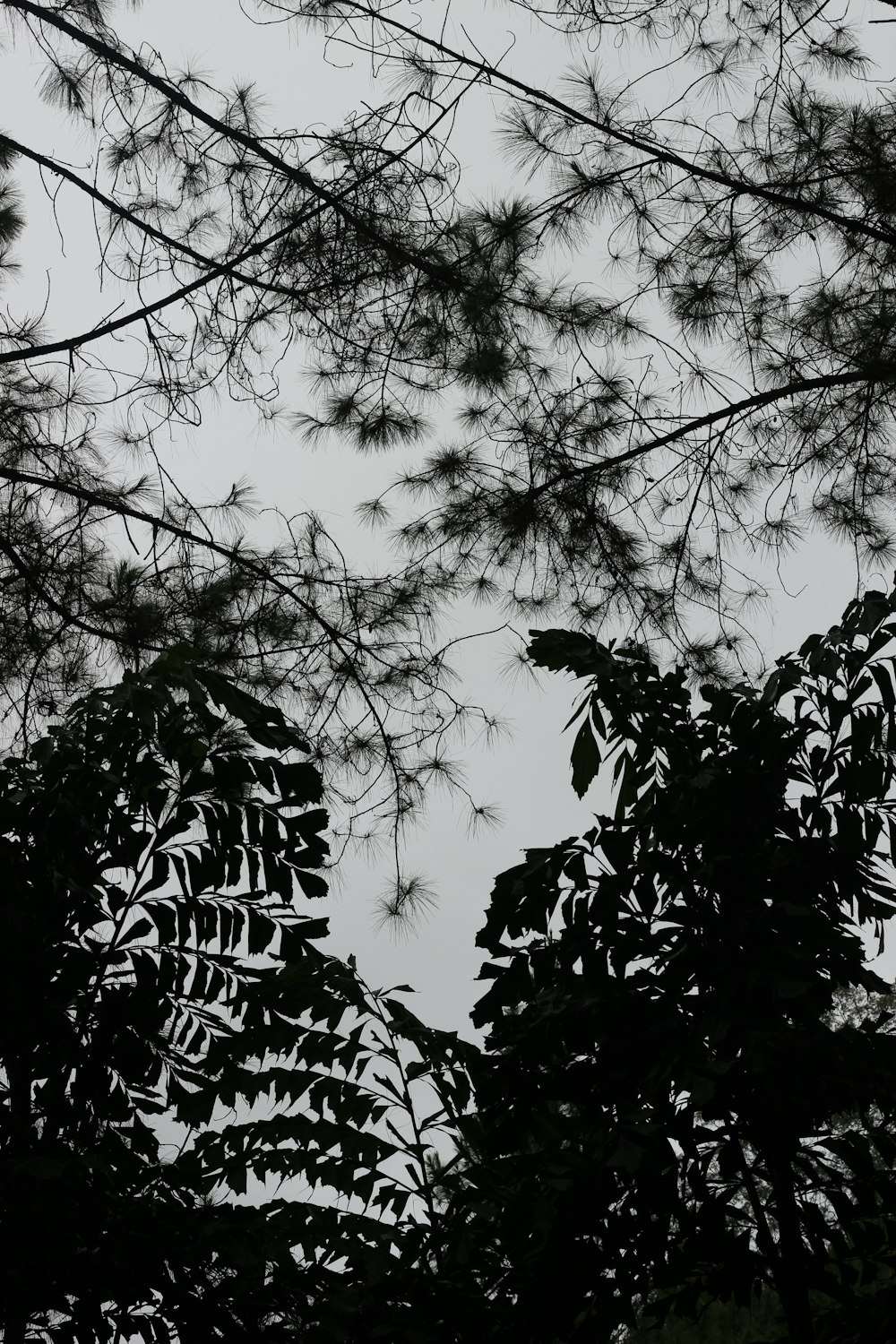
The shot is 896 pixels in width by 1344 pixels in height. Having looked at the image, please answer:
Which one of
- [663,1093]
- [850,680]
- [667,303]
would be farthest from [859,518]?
[663,1093]

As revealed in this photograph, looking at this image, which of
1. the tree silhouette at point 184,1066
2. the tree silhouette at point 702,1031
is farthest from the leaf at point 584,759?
the tree silhouette at point 184,1066

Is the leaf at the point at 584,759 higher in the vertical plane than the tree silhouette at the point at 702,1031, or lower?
higher

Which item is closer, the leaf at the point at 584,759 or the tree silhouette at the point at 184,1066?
the tree silhouette at the point at 184,1066

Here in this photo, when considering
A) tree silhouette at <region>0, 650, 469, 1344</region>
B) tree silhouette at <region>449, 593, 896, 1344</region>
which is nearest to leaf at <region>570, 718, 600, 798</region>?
tree silhouette at <region>449, 593, 896, 1344</region>

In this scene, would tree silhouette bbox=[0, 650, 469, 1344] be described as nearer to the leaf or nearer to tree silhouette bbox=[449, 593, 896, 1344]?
tree silhouette bbox=[449, 593, 896, 1344]

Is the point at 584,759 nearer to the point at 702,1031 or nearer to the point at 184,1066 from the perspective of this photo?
the point at 702,1031

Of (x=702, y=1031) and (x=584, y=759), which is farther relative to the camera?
(x=584, y=759)

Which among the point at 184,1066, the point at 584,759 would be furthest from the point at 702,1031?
the point at 184,1066

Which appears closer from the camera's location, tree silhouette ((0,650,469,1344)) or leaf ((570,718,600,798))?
tree silhouette ((0,650,469,1344))

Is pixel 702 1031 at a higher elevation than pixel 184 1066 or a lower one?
lower

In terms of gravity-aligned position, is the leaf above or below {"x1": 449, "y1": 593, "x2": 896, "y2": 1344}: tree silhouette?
above

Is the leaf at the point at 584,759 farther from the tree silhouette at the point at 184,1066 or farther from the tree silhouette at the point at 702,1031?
the tree silhouette at the point at 184,1066

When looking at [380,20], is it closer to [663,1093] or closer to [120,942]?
[120,942]

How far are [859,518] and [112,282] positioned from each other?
8.09ft
